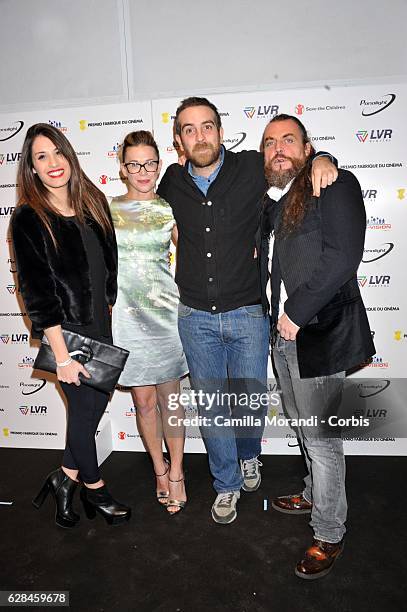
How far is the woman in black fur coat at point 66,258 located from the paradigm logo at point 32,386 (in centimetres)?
127

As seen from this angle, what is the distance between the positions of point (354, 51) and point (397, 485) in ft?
9.68

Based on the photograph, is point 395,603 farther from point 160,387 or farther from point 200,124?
point 200,124

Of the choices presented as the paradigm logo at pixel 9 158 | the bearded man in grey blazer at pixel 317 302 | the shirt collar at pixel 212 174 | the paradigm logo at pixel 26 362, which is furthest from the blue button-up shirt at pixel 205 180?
the paradigm logo at pixel 26 362

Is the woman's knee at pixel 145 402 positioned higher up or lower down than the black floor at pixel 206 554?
higher up

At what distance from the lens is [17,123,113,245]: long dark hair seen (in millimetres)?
2115

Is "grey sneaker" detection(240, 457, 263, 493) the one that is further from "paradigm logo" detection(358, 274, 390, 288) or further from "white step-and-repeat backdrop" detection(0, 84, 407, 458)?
"paradigm logo" detection(358, 274, 390, 288)

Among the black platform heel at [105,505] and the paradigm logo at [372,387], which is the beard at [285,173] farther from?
the black platform heel at [105,505]

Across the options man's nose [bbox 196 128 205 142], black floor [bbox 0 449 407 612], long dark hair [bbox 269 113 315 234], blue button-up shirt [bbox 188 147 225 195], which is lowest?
black floor [bbox 0 449 407 612]

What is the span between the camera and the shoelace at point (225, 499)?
8.52ft

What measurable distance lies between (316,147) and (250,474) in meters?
2.26

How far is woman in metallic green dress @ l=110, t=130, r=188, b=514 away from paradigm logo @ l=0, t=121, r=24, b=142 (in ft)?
4.53

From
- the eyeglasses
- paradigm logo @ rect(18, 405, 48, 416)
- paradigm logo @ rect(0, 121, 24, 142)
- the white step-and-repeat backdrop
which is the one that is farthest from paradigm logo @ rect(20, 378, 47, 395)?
the eyeglasses

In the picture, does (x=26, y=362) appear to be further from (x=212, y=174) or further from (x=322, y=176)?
(x=322, y=176)

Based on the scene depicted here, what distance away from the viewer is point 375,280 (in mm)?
3160
